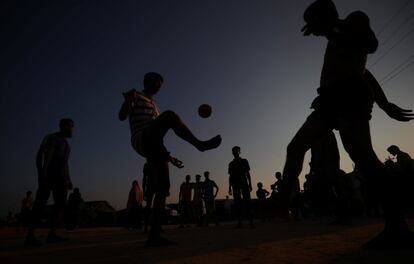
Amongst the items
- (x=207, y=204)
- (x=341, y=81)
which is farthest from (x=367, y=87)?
(x=207, y=204)

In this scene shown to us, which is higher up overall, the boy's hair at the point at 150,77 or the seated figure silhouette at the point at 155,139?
the boy's hair at the point at 150,77

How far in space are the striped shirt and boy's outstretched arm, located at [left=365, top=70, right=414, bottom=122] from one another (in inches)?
98.7

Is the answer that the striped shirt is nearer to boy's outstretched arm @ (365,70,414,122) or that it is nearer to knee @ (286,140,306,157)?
knee @ (286,140,306,157)

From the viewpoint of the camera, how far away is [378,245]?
2.23 metres

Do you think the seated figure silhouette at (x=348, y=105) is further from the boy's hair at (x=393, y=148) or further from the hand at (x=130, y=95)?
the boy's hair at (x=393, y=148)

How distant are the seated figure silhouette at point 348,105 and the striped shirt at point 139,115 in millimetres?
2055

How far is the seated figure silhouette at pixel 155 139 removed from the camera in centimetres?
333

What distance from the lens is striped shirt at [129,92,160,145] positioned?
12.3ft

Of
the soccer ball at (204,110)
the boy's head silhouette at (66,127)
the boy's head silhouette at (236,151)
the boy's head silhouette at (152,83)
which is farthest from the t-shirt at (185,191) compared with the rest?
the boy's head silhouette at (152,83)

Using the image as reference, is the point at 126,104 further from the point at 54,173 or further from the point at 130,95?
the point at 54,173

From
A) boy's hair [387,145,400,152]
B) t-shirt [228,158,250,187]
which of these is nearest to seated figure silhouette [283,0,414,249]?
t-shirt [228,158,250,187]

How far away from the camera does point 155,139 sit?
3.56 m

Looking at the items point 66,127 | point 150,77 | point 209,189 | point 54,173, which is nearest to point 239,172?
point 209,189

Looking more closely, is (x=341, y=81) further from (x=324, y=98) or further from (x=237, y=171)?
(x=237, y=171)
